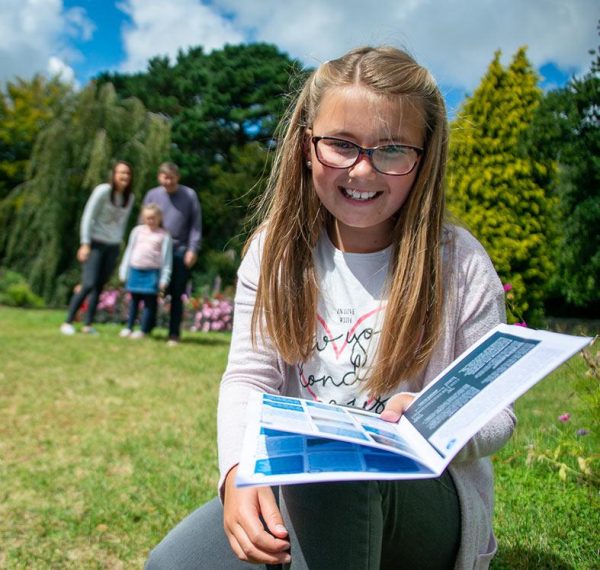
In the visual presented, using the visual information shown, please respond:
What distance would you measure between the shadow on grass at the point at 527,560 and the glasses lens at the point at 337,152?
1.12m

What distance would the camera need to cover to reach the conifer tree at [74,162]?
13.9 metres

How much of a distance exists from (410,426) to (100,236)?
577 cm

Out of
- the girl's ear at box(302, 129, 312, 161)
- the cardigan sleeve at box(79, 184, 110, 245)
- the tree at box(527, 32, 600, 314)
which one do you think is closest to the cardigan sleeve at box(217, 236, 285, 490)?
the girl's ear at box(302, 129, 312, 161)

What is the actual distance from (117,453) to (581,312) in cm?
1102

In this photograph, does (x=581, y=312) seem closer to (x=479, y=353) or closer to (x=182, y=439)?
(x=182, y=439)

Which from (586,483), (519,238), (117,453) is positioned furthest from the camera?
(519,238)

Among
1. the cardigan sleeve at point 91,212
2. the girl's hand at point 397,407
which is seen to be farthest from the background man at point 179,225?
the girl's hand at point 397,407

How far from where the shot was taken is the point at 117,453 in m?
2.96

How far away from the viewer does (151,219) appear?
6.21m

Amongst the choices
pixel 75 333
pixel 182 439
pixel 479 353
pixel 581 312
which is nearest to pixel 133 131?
pixel 75 333

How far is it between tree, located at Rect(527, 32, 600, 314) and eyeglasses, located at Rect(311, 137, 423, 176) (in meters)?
6.09

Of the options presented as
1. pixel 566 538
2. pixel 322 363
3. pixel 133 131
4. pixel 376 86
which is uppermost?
pixel 133 131

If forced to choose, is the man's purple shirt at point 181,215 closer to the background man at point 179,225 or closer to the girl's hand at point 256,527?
the background man at point 179,225

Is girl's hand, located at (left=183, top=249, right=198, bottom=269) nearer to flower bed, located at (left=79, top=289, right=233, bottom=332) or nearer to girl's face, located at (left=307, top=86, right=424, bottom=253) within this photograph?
flower bed, located at (left=79, top=289, right=233, bottom=332)
